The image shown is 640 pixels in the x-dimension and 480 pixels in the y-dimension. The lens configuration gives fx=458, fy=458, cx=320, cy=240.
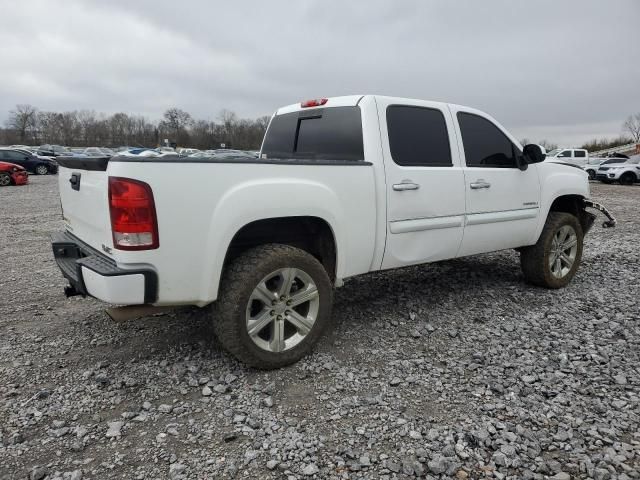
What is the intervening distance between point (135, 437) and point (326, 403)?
1109 millimetres

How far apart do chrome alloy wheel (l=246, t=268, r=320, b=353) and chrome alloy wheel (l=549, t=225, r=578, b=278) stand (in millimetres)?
3124

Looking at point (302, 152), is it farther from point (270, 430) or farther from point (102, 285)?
point (270, 430)

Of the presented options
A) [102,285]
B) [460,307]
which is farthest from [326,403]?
[460,307]

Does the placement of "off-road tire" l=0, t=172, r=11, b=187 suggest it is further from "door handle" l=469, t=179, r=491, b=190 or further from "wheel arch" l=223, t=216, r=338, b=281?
"door handle" l=469, t=179, r=491, b=190

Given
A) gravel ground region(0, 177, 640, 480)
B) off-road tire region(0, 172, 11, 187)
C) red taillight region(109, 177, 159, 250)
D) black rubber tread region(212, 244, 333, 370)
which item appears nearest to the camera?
gravel ground region(0, 177, 640, 480)

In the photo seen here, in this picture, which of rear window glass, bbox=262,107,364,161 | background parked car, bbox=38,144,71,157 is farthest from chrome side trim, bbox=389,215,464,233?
background parked car, bbox=38,144,71,157

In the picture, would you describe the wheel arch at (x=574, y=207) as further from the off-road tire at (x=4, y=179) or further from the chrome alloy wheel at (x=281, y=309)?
the off-road tire at (x=4, y=179)

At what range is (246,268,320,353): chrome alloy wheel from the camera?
3.09m

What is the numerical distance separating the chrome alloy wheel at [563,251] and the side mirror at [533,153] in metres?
0.93

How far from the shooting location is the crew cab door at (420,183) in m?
3.65

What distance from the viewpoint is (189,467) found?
2289 millimetres

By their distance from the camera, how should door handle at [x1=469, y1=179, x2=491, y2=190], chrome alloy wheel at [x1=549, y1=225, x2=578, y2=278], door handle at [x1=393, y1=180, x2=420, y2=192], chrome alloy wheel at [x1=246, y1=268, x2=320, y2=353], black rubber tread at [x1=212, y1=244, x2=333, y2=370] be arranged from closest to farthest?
black rubber tread at [x1=212, y1=244, x2=333, y2=370] → chrome alloy wheel at [x1=246, y1=268, x2=320, y2=353] → door handle at [x1=393, y1=180, x2=420, y2=192] → door handle at [x1=469, y1=179, x2=491, y2=190] → chrome alloy wheel at [x1=549, y1=225, x2=578, y2=278]

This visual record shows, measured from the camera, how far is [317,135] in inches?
162

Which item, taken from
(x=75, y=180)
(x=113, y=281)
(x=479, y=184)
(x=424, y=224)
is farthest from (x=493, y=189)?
(x=75, y=180)
